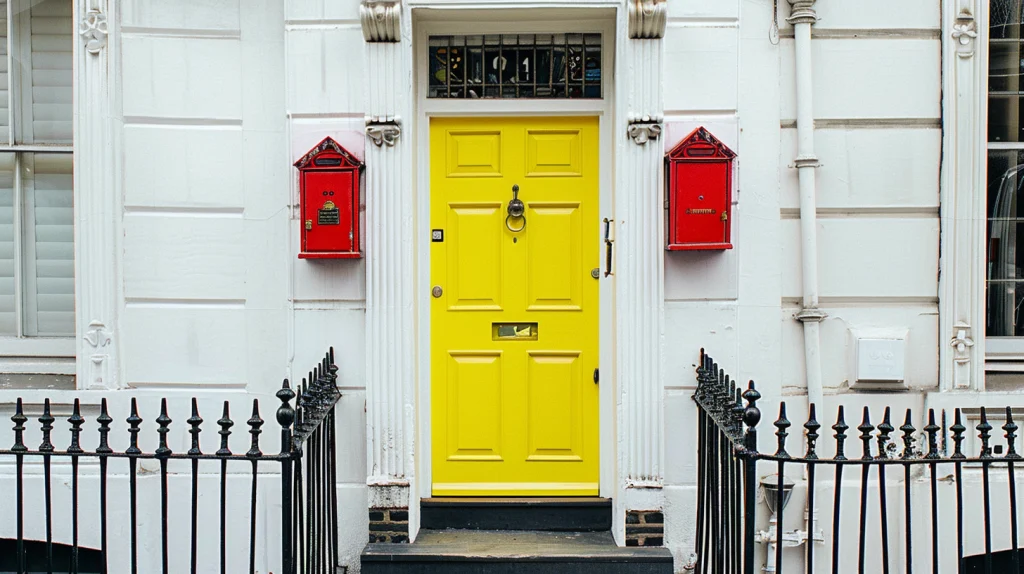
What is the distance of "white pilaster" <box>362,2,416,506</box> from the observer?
170 inches

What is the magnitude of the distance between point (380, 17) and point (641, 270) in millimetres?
1839

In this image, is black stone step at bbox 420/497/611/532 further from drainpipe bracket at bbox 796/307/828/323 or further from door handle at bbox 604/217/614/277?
drainpipe bracket at bbox 796/307/828/323

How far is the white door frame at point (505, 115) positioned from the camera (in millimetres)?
4582

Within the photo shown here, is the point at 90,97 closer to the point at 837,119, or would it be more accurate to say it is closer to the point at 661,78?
the point at 661,78

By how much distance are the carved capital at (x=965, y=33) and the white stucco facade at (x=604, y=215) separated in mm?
20

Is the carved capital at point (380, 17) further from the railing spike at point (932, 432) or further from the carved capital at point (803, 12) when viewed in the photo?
the railing spike at point (932, 432)

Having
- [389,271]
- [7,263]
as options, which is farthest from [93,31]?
[389,271]

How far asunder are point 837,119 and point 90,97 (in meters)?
4.00

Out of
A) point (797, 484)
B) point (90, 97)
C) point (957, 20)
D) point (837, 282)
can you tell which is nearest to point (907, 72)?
point (957, 20)

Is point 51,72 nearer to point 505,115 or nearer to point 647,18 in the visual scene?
point 505,115

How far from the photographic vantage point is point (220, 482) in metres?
4.25

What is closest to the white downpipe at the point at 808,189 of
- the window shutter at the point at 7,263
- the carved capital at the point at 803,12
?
the carved capital at the point at 803,12

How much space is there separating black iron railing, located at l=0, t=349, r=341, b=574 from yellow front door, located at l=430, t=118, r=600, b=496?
2.50ft

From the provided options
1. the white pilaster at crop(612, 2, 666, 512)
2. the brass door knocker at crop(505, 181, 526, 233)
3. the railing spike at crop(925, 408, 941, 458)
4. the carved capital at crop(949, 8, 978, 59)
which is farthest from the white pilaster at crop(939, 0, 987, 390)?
the brass door knocker at crop(505, 181, 526, 233)
